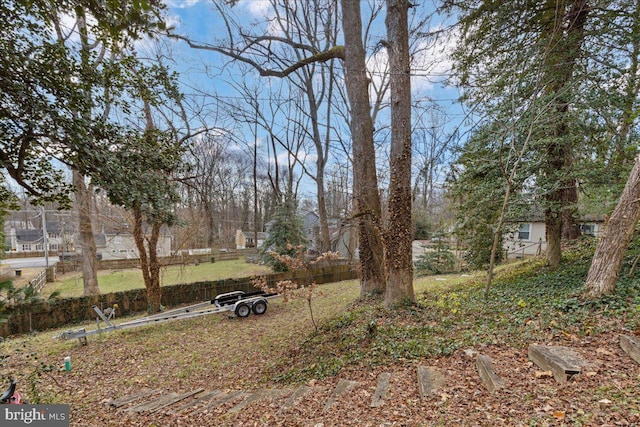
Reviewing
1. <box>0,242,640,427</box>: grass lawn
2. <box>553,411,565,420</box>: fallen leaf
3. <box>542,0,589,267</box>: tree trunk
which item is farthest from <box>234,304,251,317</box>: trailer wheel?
<box>542,0,589,267</box>: tree trunk

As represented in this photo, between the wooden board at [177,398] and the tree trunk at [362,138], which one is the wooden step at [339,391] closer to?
the wooden board at [177,398]

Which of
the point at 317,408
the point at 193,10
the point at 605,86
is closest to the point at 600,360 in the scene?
the point at 317,408

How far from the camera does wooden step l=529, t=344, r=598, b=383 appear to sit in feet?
7.54

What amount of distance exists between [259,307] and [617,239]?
7.19 metres

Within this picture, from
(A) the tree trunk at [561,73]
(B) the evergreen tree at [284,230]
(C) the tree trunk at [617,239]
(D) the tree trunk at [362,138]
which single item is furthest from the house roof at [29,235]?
(C) the tree trunk at [617,239]

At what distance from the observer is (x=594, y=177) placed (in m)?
4.89

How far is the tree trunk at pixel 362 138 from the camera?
6129mm

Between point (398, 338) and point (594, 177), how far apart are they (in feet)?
14.6

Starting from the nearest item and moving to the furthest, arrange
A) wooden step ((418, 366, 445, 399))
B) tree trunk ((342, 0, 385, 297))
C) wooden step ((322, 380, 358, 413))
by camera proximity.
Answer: wooden step ((418, 366, 445, 399)) → wooden step ((322, 380, 358, 413)) → tree trunk ((342, 0, 385, 297))

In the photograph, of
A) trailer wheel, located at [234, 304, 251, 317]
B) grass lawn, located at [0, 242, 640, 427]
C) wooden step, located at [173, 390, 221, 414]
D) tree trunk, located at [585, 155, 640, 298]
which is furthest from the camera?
trailer wheel, located at [234, 304, 251, 317]

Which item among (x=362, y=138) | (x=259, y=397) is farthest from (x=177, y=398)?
(x=362, y=138)

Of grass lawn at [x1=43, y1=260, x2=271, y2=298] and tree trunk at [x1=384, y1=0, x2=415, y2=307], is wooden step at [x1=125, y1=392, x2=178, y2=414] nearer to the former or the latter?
tree trunk at [x1=384, y1=0, x2=415, y2=307]

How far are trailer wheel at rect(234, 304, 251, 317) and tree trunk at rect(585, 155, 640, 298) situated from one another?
6780 mm

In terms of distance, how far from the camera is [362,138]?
6.42 m
